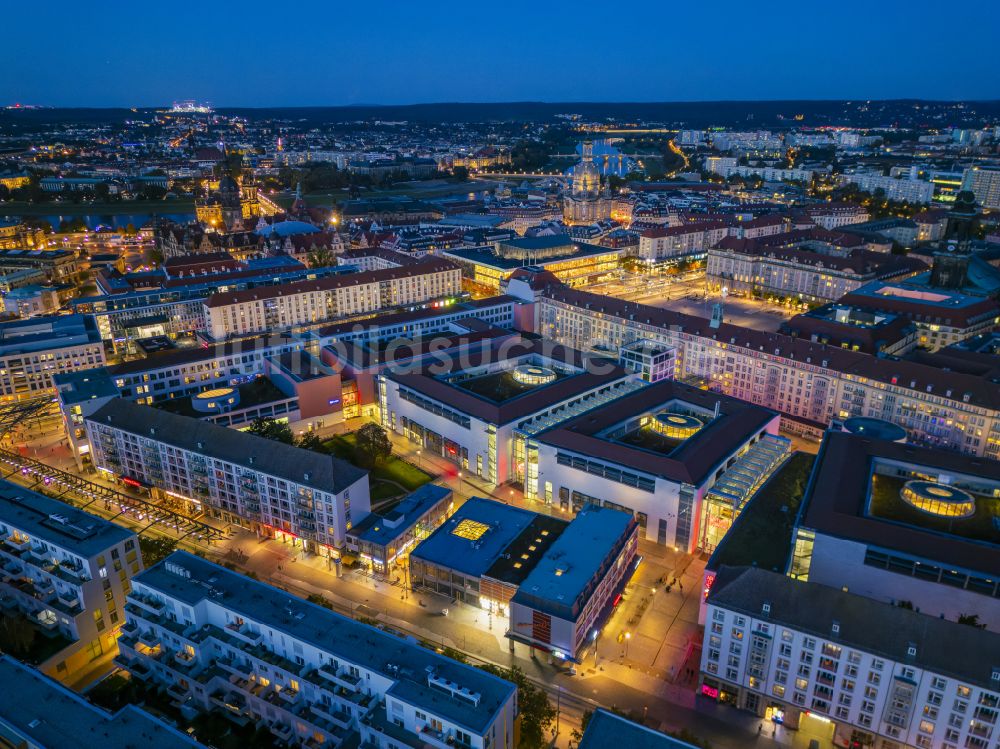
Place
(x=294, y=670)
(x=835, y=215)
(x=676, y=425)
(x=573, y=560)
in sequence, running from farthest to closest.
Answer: (x=835, y=215) → (x=676, y=425) → (x=573, y=560) → (x=294, y=670)

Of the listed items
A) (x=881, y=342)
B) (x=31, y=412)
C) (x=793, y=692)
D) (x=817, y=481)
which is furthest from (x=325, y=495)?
(x=881, y=342)

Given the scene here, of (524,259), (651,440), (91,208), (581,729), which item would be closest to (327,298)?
(524,259)

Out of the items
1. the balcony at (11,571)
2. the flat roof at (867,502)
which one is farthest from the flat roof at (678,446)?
the balcony at (11,571)

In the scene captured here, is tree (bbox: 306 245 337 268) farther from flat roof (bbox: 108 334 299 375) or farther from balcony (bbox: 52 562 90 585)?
balcony (bbox: 52 562 90 585)

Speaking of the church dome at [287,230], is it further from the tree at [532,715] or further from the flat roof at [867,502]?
the tree at [532,715]

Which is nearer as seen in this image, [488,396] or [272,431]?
[272,431]

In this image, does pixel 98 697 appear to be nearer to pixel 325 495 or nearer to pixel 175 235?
pixel 325 495

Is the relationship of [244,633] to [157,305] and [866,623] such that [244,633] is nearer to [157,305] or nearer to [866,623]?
[866,623]

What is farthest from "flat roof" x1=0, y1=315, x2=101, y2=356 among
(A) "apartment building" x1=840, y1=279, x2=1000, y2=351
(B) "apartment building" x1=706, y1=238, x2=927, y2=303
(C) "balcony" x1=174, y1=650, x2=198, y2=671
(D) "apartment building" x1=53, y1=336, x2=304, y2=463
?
(B) "apartment building" x1=706, y1=238, x2=927, y2=303
